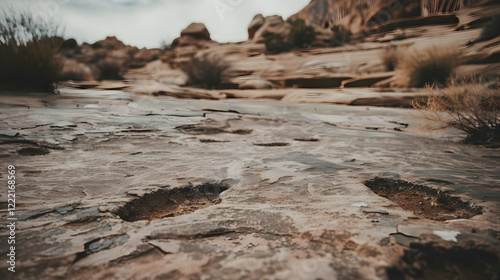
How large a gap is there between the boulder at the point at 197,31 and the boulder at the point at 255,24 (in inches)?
152

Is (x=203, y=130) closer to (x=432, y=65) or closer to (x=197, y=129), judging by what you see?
(x=197, y=129)

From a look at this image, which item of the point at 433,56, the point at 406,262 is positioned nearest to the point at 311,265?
the point at 406,262

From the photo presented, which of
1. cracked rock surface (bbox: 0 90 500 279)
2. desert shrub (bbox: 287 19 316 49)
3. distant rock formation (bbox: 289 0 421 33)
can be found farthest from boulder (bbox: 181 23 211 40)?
cracked rock surface (bbox: 0 90 500 279)

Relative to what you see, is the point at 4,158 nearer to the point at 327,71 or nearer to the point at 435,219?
the point at 435,219

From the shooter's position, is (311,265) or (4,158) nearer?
(311,265)

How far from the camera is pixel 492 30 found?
7.01 m

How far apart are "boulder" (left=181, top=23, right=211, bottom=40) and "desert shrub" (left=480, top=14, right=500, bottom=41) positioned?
2018cm

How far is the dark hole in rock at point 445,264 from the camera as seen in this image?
2.15ft

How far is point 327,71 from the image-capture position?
9.81 metres

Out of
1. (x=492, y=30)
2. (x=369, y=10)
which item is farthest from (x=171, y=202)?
(x=369, y=10)

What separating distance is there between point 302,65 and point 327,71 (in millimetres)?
1288

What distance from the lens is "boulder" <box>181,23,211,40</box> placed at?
23.7 meters

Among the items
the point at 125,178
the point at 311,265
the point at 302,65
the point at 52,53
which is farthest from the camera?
the point at 302,65

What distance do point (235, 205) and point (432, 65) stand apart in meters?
7.11
